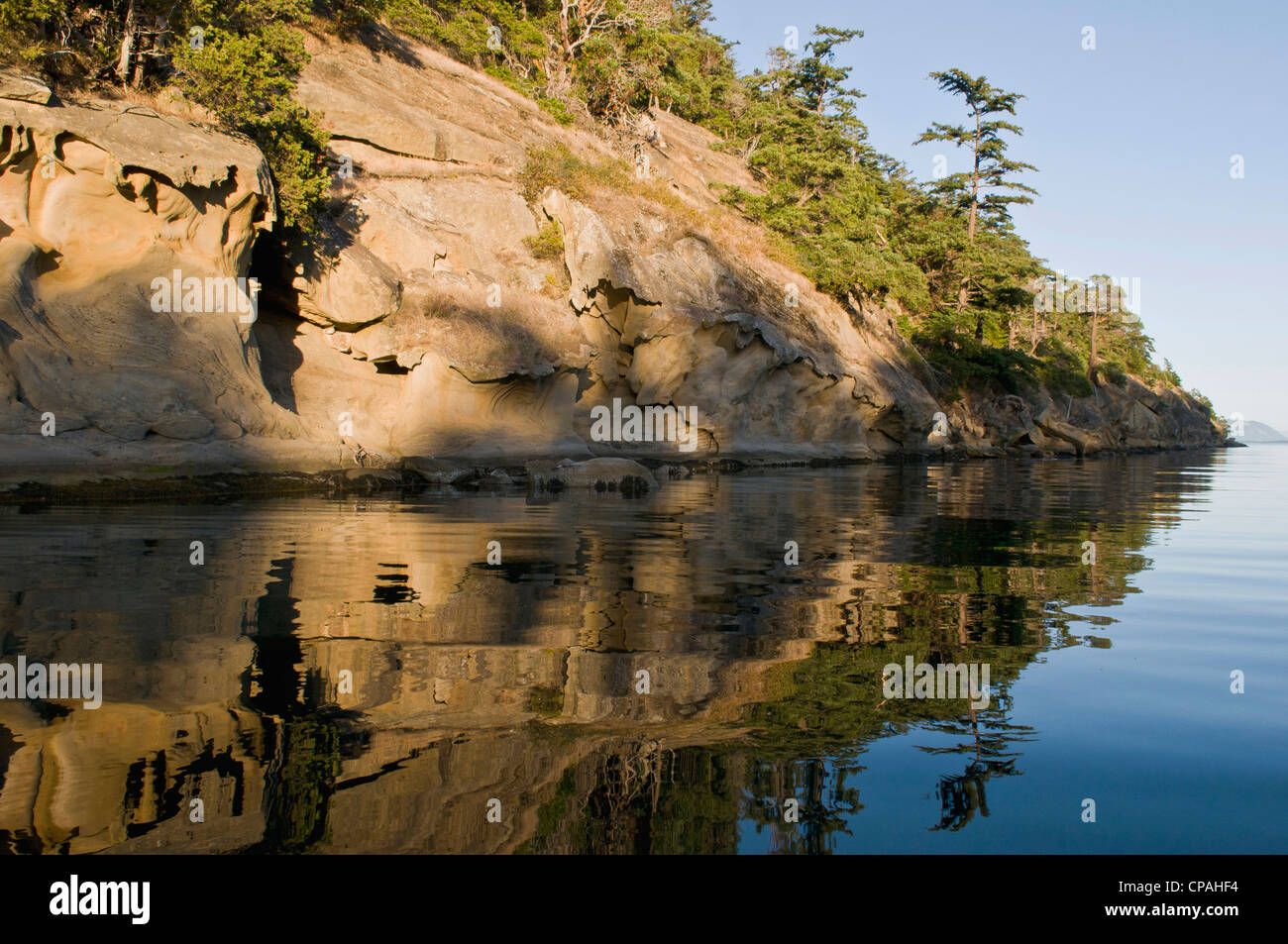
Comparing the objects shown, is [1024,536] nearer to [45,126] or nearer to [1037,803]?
[1037,803]

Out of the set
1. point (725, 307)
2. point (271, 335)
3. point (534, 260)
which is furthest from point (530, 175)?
point (271, 335)

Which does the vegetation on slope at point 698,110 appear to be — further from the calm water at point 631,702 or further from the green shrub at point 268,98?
the calm water at point 631,702

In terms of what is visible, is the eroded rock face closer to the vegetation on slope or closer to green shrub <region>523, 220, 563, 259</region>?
the vegetation on slope

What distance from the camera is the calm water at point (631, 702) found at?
303 cm

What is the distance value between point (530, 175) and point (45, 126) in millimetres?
14309

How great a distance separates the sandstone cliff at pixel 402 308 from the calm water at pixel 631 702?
7707mm

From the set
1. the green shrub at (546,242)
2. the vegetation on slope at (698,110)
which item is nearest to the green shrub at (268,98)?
the vegetation on slope at (698,110)

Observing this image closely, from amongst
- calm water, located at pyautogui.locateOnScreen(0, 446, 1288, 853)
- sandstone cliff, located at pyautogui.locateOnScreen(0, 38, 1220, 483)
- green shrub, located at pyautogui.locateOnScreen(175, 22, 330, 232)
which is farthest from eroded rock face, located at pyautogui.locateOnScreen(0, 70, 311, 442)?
calm water, located at pyautogui.locateOnScreen(0, 446, 1288, 853)

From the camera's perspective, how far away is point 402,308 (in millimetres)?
21906

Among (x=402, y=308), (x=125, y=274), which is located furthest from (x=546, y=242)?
(x=125, y=274)

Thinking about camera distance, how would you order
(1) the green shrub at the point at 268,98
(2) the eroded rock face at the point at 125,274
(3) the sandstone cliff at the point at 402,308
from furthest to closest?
(1) the green shrub at the point at 268,98, (3) the sandstone cliff at the point at 402,308, (2) the eroded rock face at the point at 125,274

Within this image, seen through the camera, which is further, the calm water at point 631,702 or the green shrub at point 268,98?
the green shrub at point 268,98

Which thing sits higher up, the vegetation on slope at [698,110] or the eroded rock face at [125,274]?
the vegetation on slope at [698,110]
